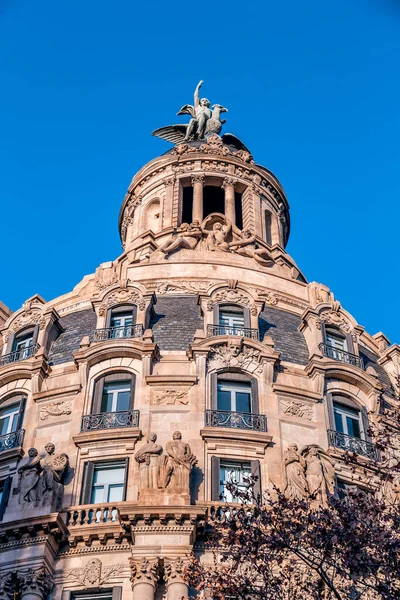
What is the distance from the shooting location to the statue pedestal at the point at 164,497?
29875 mm

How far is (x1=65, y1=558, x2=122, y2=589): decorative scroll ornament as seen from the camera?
1152 inches

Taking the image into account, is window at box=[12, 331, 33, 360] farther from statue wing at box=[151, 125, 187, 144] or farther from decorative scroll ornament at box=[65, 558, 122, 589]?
statue wing at box=[151, 125, 187, 144]

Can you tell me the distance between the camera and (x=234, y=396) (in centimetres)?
3506

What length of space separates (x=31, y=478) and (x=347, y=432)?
11.5 m

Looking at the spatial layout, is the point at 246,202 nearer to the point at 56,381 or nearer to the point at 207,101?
the point at 207,101

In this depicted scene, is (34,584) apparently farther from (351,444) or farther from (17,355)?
(351,444)

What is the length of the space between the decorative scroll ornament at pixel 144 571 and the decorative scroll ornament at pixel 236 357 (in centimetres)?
860

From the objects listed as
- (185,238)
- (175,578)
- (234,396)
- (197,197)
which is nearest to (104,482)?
(175,578)

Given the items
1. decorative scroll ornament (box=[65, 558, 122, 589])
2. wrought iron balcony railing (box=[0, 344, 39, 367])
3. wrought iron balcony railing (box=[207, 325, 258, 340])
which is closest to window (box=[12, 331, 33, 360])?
wrought iron balcony railing (box=[0, 344, 39, 367])

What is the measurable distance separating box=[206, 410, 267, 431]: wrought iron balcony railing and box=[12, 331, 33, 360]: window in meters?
8.70

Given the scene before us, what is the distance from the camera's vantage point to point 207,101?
62156 mm

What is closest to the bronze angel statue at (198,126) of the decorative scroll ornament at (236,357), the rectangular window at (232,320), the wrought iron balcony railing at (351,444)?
the rectangular window at (232,320)

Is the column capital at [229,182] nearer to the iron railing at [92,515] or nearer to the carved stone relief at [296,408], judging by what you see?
the carved stone relief at [296,408]

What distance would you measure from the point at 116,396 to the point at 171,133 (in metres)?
30.5
